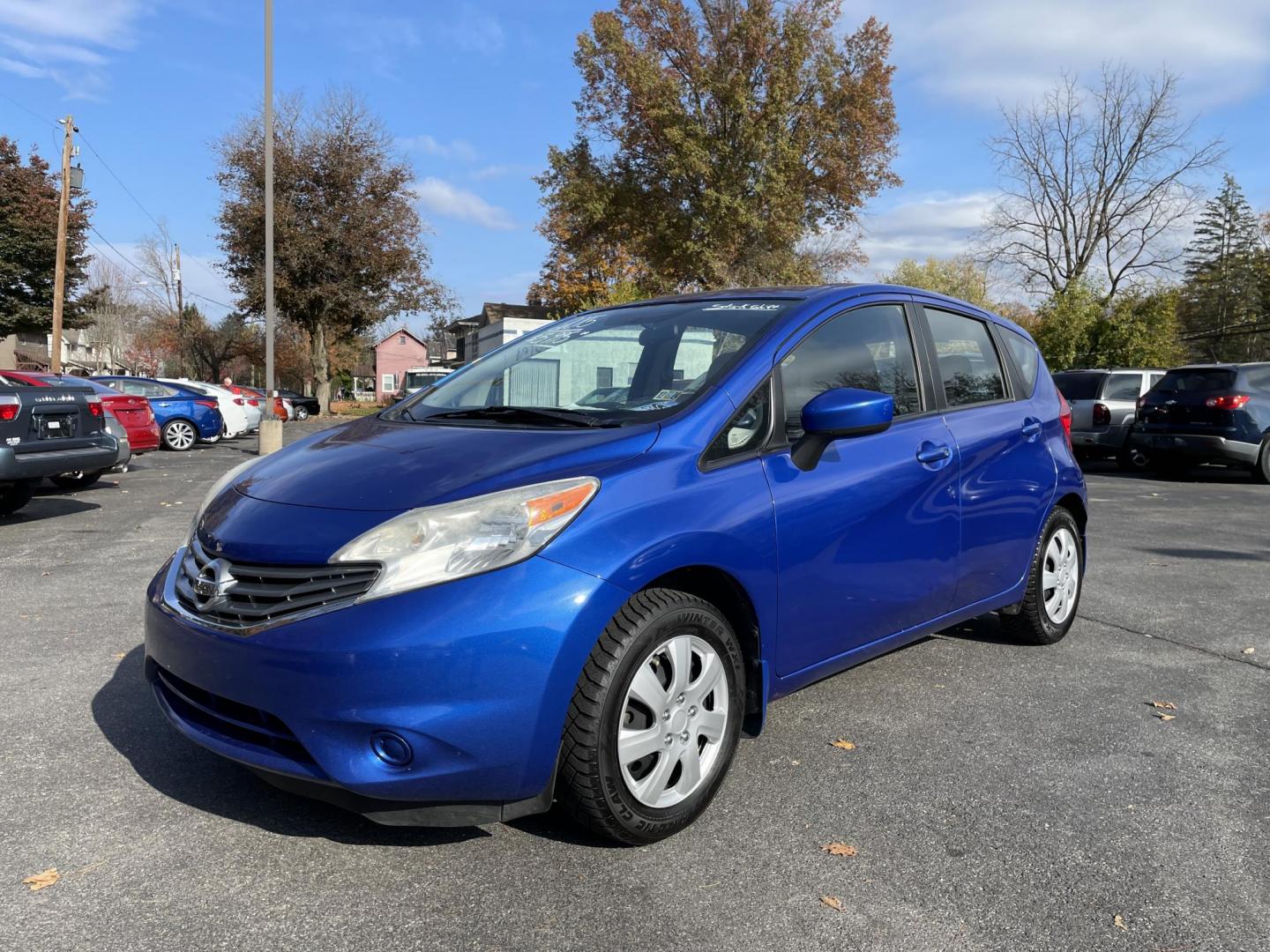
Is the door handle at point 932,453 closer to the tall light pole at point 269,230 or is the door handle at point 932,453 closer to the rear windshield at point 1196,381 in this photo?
the rear windshield at point 1196,381

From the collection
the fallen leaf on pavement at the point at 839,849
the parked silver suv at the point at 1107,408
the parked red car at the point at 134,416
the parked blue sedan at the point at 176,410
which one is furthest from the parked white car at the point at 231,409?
the fallen leaf on pavement at the point at 839,849

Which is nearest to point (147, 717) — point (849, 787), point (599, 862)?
point (599, 862)

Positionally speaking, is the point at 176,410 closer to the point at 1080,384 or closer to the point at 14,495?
the point at 14,495

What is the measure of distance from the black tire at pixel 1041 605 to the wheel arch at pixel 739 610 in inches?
84.7

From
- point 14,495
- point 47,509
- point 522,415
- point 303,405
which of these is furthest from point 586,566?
point 303,405

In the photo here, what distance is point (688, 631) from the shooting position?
2887 millimetres

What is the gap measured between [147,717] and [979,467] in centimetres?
348

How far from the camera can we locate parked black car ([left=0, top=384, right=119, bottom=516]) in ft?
27.2

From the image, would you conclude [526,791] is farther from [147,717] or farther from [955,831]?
[147,717]

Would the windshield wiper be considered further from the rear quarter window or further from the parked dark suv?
the parked dark suv

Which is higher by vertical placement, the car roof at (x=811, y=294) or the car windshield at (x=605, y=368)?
the car roof at (x=811, y=294)

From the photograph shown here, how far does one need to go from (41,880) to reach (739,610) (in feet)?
6.75

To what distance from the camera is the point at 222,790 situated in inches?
126

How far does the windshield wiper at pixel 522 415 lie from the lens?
325cm
